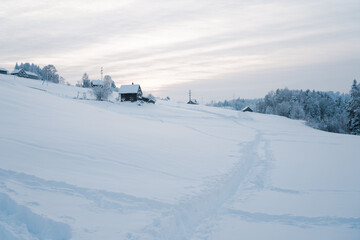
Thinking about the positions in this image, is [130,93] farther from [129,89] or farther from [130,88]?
[130,88]

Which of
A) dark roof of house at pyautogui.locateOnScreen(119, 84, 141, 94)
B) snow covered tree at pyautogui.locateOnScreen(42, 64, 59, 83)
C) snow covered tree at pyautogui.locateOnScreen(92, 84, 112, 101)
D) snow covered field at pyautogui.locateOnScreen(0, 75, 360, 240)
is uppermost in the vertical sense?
snow covered tree at pyautogui.locateOnScreen(42, 64, 59, 83)

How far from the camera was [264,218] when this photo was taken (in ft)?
22.4

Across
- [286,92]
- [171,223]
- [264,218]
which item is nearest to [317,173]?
[264,218]

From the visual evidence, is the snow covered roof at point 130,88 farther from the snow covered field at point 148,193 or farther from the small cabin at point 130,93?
the snow covered field at point 148,193

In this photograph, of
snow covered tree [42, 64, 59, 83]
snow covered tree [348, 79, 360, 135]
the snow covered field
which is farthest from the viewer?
snow covered tree [42, 64, 59, 83]

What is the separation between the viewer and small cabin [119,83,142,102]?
55375mm

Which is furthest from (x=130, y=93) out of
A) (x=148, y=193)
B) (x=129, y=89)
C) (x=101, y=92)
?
(x=148, y=193)

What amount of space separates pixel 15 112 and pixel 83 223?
12045 mm

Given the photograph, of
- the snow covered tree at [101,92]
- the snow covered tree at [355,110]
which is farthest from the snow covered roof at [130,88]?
the snow covered tree at [355,110]

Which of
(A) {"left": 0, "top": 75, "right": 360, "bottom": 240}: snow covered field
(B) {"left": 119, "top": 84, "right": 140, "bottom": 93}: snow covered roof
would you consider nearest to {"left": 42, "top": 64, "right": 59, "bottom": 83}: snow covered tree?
(B) {"left": 119, "top": 84, "right": 140, "bottom": 93}: snow covered roof

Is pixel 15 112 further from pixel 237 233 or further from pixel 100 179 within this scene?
pixel 237 233

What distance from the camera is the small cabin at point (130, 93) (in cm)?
5538

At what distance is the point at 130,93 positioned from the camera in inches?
2183

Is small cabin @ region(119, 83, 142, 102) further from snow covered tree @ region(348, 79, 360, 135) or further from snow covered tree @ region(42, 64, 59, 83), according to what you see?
snow covered tree @ region(42, 64, 59, 83)
